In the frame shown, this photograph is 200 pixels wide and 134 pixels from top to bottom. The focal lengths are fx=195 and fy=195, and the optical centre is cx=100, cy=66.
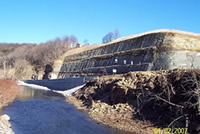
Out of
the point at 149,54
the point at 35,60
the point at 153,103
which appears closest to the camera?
the point at 153,103

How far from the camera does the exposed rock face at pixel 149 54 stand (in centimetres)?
2740

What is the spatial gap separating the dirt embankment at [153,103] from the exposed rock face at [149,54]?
8.73m

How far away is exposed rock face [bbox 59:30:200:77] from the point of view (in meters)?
27.4

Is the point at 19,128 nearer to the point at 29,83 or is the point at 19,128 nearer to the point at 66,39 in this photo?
the point at 29,83

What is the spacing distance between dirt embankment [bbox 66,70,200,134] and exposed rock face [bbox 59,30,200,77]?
8.73m

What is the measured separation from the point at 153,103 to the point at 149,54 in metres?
17.8

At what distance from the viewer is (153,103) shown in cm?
1430
